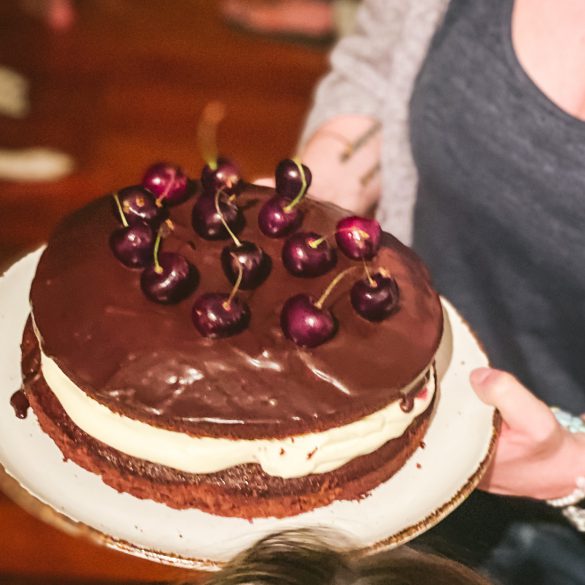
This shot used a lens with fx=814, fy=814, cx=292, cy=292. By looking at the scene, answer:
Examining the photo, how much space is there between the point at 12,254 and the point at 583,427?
165 cm

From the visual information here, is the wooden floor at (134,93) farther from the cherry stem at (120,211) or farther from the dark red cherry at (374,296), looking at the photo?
the dark red cherry at (374,296)

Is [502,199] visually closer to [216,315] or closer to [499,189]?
[499,189]

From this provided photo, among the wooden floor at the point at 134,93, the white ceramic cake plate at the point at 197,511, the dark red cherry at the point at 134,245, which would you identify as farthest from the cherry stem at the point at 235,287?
the wooden floor at the point at 134,93

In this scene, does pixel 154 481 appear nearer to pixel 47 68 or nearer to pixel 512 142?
pixel 512 142

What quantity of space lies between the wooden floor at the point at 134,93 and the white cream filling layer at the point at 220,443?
1409 mm

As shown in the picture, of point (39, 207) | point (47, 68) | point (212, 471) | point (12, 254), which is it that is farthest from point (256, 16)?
point (212, 471)

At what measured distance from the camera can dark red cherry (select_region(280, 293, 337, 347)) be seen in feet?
2.84

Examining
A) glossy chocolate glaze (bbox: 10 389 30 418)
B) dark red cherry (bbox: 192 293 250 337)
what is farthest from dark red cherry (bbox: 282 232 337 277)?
glossy chocolate glaze (bbox: 10 389 30 418)

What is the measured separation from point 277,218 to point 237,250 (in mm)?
106

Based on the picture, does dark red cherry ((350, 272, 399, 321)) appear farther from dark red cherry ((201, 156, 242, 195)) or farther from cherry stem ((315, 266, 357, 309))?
dark red cherry ((201, 156, 242, 195))

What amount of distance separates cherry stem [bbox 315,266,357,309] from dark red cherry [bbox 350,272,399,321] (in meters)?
0.02

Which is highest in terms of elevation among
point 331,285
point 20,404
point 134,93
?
point 331,285

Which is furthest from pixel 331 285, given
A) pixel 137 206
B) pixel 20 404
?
pixel 20 404

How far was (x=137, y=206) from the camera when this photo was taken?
0.96 metres
